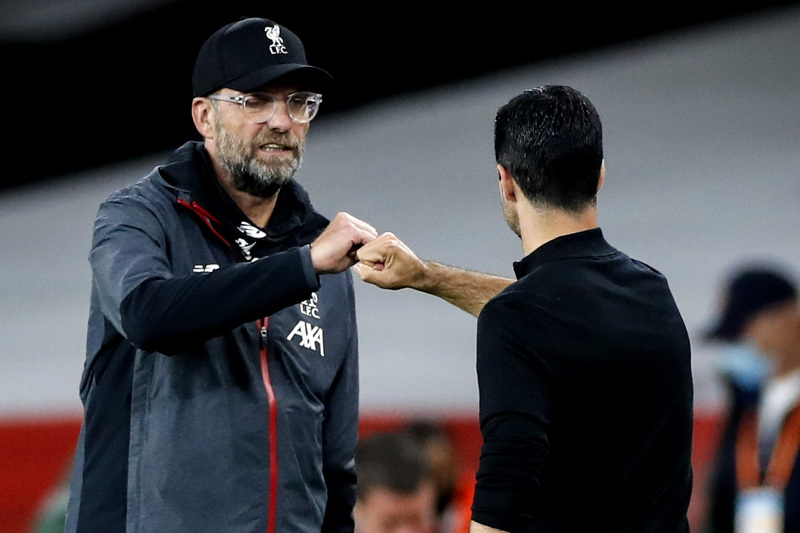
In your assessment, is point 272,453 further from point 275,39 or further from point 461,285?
point 275,39

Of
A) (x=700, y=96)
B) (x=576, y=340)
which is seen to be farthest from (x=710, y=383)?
(x=576, y=340)

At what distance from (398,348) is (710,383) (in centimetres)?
253

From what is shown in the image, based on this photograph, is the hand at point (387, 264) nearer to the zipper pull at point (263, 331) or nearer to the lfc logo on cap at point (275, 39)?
the zipper pull at point (263, 331)

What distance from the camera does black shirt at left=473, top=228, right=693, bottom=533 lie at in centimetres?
189

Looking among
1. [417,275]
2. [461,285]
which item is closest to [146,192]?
[417,275]

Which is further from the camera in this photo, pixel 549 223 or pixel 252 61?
pixel 252 61

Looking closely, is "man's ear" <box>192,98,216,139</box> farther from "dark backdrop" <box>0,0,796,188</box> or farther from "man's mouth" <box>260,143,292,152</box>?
"dark backdrop" <box>0,0,796,188</box>

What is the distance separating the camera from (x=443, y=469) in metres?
5.40

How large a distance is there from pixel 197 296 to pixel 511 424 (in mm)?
575

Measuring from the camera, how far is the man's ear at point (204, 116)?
2.53 meters

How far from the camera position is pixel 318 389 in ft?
8.21

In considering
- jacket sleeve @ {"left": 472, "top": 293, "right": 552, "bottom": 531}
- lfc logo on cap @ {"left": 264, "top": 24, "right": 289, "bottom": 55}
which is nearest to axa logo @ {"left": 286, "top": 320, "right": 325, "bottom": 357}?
lfc logo on cap @ {"left": 264, "top": 24, "right": 289, "bottom": 55}

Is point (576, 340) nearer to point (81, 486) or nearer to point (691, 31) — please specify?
point (81, 486)

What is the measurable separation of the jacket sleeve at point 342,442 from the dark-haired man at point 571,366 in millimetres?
669
